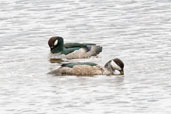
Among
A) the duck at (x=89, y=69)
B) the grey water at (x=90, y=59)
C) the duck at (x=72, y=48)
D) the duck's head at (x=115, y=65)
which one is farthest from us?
the duck at (x=72, y=48)

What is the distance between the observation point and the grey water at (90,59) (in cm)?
2472

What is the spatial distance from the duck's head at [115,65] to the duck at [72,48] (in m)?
3.28

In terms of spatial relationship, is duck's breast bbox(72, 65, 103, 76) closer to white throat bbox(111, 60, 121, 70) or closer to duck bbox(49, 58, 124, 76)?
duck bbox(49, 58, 124, 76)

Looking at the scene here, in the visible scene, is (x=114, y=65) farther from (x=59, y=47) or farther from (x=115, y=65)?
(x=59, y=47)

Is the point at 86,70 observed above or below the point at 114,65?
below

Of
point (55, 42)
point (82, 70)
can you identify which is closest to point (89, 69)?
point (82, 70)

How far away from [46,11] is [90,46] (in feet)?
31.2

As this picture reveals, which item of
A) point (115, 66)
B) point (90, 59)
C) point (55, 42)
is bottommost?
point (90, 59)

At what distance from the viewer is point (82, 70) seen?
1152 inches

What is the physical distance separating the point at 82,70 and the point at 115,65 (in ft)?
3.15

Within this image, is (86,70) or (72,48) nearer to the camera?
(86,70)

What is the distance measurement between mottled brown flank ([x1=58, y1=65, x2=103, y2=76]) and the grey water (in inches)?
14.3

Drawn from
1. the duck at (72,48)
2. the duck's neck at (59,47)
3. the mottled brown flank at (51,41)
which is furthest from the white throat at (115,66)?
the mottled brown flank at (51,41)

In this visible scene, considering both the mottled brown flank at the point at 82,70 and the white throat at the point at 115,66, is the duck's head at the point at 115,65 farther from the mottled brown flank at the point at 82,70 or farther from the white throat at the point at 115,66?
the mottled brown flank at the point at 82,70
